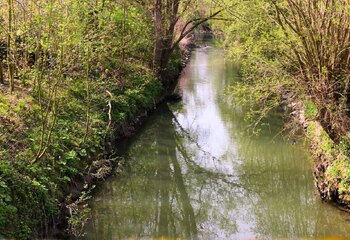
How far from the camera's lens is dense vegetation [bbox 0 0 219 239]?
353 inches

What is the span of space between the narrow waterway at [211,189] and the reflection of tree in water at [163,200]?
0.03 metres

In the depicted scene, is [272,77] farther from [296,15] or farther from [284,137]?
[284,137]

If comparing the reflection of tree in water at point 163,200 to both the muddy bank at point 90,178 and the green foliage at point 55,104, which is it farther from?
Result: the green foliage at point 55,104

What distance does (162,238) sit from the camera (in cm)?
1023

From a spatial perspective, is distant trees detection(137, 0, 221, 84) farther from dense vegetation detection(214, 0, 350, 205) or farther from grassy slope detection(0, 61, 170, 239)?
dense vegetation detection(214, 0, 350, 205)

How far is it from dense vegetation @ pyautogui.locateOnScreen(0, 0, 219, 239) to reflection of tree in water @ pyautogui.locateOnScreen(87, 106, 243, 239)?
32.8 inches

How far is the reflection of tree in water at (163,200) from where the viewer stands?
10.7m

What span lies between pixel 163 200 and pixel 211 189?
180 cm

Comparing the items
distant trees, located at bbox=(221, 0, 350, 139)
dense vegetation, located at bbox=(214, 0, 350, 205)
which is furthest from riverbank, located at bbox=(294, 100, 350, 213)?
distant trees, located at bbox=(221, 0, 350, 139)

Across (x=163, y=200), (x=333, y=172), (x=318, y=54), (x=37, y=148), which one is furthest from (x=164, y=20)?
(x=333, y=172)

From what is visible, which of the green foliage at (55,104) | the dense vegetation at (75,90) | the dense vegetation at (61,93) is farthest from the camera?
the dense vegetation at (75,90)

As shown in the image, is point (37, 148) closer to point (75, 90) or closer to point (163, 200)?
point (163, 200)

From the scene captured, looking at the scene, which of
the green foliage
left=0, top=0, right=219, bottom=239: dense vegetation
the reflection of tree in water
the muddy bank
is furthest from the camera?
the reflection of tree in water

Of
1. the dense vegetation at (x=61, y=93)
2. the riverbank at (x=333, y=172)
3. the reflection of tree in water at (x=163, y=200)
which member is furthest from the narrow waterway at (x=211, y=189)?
the dense vegetation at (x=61, y=93)
